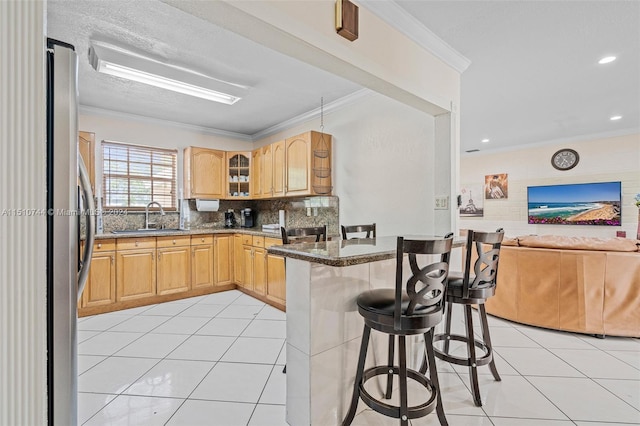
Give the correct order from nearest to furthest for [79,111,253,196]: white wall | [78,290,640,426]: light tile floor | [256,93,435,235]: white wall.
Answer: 1. [78,290,640,426]: light tile floor
2. [256,93,435,235]: white wall
3. [79,111,253,196]: white wall

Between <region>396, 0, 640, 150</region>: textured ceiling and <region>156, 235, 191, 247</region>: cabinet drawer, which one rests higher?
<region>396, 0, 640, 150</region>: textured ceiling

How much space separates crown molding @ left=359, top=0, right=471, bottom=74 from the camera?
199 centimetres

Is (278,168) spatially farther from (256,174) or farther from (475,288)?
(475,288)

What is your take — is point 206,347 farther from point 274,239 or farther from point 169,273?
point 169,273

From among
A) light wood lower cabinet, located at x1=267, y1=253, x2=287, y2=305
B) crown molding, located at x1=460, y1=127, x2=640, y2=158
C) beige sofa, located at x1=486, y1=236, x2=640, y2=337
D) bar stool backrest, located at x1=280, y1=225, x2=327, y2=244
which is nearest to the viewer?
bar stool backrest, located at x1=280, y1=225, x2=327, y2=244

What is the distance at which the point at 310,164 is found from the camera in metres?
3.67

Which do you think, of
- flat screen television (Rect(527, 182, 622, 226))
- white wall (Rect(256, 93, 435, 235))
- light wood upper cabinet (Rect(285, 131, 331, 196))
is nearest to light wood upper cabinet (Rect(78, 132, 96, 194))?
light wood upper cabinet (Rect(285, 131, 331, 196))

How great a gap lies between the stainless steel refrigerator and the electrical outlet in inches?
102

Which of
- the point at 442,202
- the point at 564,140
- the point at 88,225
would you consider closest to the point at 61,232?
the point at 88,225

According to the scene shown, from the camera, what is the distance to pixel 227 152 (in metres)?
4.81

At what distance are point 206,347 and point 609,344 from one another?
11.9 ft

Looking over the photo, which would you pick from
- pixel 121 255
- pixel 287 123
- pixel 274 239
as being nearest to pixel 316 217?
Result: pixel 274 239

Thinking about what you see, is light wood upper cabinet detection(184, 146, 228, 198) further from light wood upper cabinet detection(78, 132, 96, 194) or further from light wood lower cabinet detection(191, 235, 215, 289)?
light wood upper cabinet detection(78, 132, 96, 194)

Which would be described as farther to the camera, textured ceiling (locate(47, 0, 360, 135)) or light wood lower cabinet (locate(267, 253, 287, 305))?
light wood lower cabinet (locate(267, 253, 287, 305))
